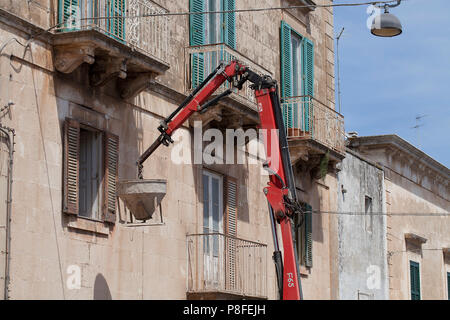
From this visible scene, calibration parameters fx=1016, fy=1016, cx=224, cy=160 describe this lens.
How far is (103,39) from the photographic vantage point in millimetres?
14852

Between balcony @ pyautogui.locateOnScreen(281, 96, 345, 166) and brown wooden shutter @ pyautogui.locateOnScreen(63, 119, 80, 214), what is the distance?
7.45 meters

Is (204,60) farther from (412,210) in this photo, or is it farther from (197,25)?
(412,210)

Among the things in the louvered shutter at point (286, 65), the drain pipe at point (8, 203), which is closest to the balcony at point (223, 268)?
the louvered shutter at point (286, 65)

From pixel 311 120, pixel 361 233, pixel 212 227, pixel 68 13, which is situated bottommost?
pixel 212 227

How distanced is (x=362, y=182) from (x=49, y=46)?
13.6m

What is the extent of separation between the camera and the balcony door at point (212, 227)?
1838 centimetres

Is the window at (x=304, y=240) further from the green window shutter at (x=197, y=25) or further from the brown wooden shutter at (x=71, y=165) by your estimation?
the brown wooden shutter at (x=71, y=165)

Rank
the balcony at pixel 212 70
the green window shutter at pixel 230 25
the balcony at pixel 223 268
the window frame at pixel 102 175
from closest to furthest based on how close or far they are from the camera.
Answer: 1. the window frame at pixel 102 175
2. the balcony at pixel 223 268
3. the balcony at pixel 212 70
4. the green window shutter at pixel 230 25

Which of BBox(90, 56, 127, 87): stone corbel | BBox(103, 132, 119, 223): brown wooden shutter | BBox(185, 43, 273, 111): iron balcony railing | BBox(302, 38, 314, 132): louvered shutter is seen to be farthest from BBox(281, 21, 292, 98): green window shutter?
BBox(90, 56, 127, 87): stone corbel

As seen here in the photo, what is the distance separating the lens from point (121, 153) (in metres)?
16.5

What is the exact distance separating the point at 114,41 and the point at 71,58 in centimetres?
69

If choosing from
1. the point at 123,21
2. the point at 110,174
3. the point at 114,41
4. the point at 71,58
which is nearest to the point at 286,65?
the point at 123,21

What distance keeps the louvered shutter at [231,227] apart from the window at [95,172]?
11.1ft
